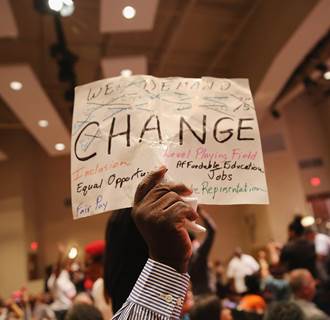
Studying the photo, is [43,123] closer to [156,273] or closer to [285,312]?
[285,312]

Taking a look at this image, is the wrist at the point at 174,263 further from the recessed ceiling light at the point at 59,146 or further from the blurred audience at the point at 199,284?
the recessed ceiling light at the point at 59,146

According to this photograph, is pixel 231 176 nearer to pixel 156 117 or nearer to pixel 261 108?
pixel 156 117

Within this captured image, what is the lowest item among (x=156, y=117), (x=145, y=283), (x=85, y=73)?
(x=145, y=283)

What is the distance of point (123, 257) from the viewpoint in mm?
1310

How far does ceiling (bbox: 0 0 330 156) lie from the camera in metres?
5.67

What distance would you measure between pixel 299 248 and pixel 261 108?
437 centimetres

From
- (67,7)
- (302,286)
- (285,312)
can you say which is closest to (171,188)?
(285,312)

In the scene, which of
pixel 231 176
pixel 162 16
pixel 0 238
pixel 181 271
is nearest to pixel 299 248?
pixel 231 176

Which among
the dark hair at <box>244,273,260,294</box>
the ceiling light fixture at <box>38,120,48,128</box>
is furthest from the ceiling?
the dark hair at <box>244,273,260,294</box>

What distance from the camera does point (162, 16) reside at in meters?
6.18

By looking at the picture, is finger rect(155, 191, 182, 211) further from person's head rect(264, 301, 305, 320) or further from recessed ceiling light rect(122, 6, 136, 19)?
recessed ceiling light rect(122, 6, 136, 19)

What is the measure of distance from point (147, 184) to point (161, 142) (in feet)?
0.94

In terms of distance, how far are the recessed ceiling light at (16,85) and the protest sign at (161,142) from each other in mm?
4638

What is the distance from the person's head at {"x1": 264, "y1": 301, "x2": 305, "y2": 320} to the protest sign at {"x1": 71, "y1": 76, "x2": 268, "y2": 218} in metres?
0.94
